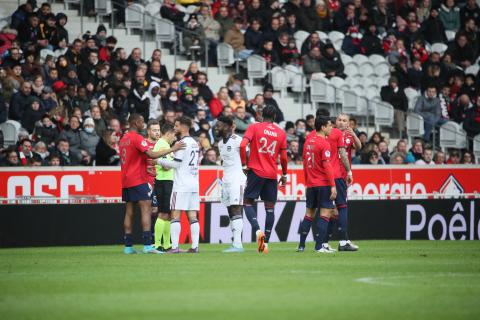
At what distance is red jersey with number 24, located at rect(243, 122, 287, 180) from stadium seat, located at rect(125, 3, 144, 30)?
40.0 ft

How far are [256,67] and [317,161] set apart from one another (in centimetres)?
1288

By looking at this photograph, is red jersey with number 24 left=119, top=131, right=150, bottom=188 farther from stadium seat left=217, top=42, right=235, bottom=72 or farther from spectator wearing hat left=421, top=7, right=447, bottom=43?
spectator wearing hat left=421, top=7, right=447, bottom=43

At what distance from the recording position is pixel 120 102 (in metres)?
24.7

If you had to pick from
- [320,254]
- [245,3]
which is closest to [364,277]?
[320,254]

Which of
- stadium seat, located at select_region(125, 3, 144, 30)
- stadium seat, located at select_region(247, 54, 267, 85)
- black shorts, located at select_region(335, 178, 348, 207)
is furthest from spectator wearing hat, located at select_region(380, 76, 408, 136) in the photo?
black shorts, located at select_region(335, 178, 348, 207)

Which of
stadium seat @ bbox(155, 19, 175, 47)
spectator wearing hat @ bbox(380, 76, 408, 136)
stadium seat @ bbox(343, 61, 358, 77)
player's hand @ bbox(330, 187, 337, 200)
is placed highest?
stadium seat @ bbox(155, 19, 175, 47)

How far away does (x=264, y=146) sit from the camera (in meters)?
17.3

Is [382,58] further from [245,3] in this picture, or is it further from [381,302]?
[381,302]

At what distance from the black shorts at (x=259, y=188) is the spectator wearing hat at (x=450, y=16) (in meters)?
18.6

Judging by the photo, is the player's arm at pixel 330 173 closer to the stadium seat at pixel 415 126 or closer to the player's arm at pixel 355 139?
the player's arm at pixel 355 139

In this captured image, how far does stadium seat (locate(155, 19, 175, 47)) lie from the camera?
2866 cm

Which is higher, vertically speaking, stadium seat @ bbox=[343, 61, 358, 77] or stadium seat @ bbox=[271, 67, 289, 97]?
stadium seat @ bbox=[343, 61, 358, 77]

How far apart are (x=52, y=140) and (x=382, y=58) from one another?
486 inches

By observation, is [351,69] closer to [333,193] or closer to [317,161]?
[317,161]
